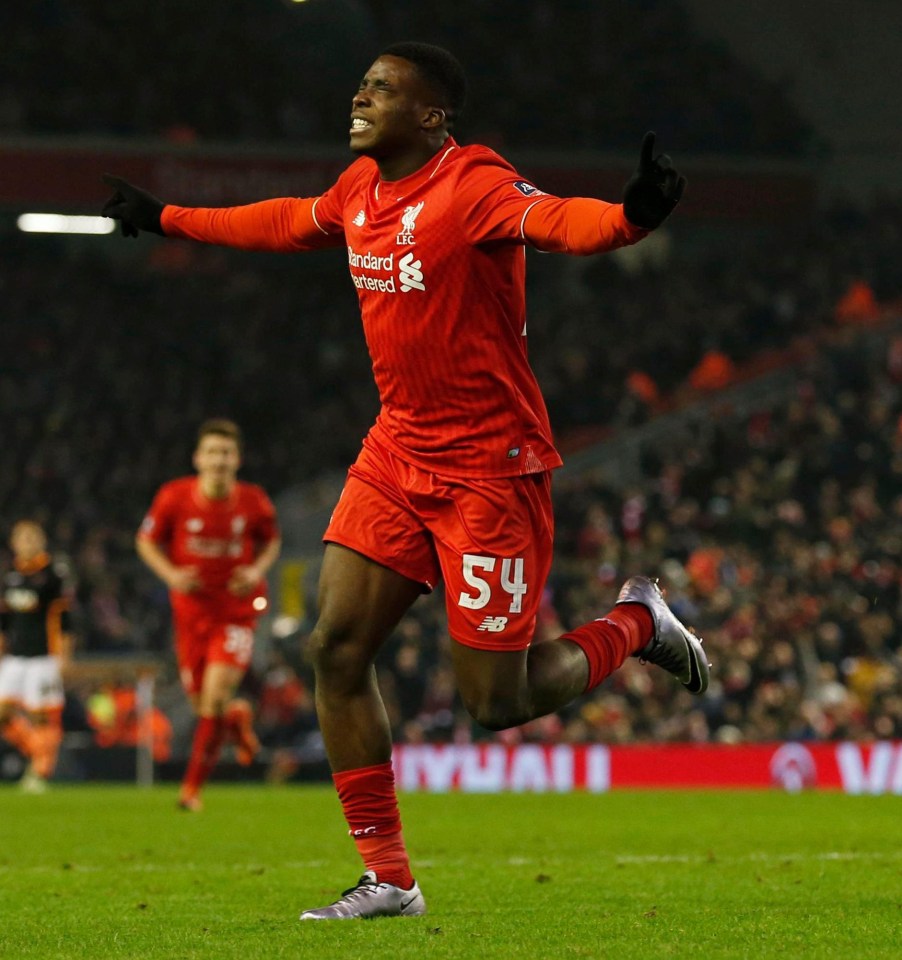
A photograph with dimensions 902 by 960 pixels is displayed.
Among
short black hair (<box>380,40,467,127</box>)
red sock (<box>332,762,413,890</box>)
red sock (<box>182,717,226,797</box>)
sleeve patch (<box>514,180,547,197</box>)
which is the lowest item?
red sock (<box>332,762,413,890</box>)

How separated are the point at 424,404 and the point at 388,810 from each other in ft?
4.16

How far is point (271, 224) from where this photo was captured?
20.0 ft

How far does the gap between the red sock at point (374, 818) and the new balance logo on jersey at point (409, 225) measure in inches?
63.3

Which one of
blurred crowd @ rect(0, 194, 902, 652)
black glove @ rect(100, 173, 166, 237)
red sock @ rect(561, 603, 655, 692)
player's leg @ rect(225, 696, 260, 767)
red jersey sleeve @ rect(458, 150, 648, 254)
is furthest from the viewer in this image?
blurred crowd @ rect(0, 194, 902, 652)

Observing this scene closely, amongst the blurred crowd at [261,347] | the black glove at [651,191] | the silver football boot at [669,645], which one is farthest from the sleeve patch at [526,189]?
the blurred crowd at [261,347]

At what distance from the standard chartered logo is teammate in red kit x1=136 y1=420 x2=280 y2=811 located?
6456 mm

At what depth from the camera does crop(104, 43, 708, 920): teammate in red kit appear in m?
5.51

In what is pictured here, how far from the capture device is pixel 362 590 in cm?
562

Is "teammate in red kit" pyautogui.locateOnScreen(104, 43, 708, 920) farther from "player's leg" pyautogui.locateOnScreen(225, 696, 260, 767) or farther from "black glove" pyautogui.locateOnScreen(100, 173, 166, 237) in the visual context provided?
"player's leg" pyautogui.locateOnScreen(225, 696, 260, 767)

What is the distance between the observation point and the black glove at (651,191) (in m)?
4.58

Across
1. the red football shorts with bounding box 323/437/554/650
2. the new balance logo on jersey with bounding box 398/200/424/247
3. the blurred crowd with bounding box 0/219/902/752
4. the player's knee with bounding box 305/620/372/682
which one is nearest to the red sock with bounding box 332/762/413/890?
the player's knee with bounding box 305/620/372/682

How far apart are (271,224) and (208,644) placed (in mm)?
6511

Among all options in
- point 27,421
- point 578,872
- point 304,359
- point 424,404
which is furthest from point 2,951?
point 304,359

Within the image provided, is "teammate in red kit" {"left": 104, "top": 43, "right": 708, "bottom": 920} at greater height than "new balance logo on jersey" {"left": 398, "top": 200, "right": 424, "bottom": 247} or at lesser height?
lesser
